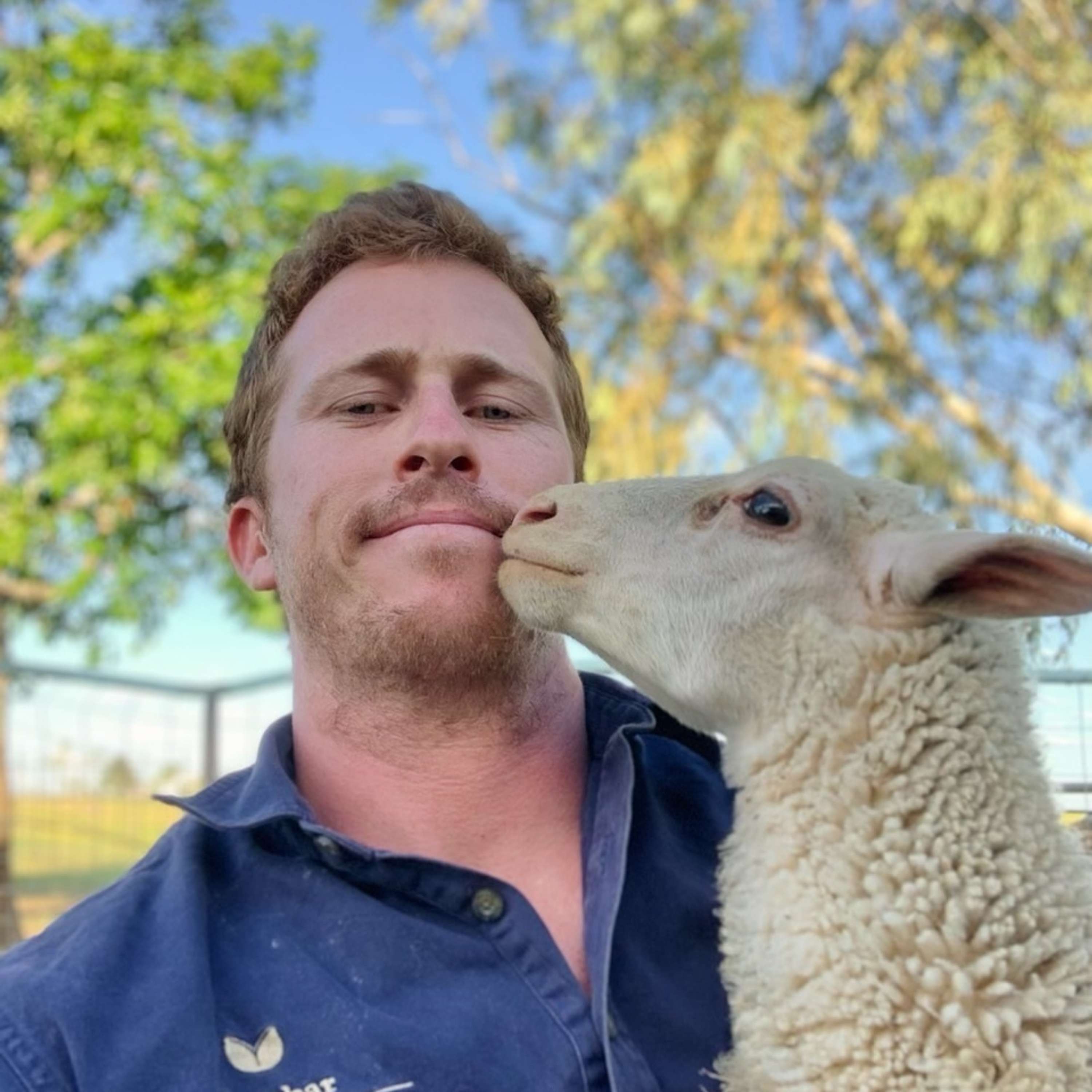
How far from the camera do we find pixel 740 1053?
6.29 ft

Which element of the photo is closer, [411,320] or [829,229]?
[411,320]

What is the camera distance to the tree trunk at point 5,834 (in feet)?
29.3

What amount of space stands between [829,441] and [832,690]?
36.6 feet

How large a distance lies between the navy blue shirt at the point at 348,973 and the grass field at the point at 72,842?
5886 mm

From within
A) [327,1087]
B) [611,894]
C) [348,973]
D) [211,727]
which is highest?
[211,727]

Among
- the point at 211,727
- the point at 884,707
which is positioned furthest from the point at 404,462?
the point at 211,727

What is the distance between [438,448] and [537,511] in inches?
8.0

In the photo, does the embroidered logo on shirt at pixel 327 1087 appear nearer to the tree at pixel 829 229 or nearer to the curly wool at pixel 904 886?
the curly wool at pixel 904 886

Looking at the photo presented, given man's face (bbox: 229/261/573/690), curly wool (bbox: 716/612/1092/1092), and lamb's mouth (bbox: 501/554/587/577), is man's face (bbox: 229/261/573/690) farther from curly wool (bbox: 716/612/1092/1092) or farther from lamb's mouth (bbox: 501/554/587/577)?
curly wool (bbox: 716/612/1092/1092)

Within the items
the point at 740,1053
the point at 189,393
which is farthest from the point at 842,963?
the point at 189,393

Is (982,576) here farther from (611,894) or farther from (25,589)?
(25,589)

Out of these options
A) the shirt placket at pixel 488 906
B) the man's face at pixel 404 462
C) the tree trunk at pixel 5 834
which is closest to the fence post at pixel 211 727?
the tree trunk at pixel 5 834

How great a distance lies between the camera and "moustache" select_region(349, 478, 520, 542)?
2291 millimetres

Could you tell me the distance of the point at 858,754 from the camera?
1.95 metres
